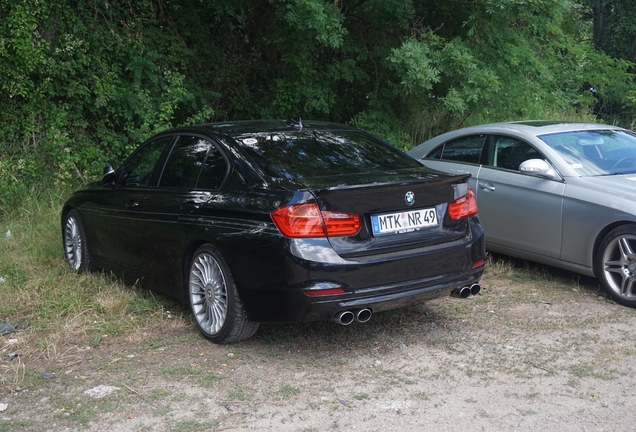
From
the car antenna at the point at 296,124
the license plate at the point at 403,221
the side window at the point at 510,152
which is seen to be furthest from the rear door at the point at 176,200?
the side window at the point at 510,152

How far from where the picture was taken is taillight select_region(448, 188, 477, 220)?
5.32 metres

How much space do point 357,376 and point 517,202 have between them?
3.09 metres

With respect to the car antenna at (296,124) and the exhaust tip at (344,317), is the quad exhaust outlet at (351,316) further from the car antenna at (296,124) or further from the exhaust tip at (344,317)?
the car antenna at (296,124)

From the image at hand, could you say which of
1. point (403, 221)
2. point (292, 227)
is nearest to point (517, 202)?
point (403, 221)

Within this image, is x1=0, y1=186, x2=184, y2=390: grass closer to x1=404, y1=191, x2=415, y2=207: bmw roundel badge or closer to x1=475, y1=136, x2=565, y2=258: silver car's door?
x1=404, y1=191, x2=415, y2=207: bmw roundel badge

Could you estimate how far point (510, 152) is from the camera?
750cm

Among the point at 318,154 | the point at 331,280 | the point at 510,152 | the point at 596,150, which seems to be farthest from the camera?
the point at 510,152

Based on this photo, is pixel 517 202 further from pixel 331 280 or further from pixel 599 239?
pixel 331 280

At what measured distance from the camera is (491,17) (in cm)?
1097

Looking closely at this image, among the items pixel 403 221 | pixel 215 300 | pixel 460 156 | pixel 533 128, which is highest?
pixel 533 128

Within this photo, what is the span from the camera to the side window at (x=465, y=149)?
25.8 feet

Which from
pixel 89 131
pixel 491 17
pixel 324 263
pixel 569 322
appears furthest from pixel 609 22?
pixel 324 263

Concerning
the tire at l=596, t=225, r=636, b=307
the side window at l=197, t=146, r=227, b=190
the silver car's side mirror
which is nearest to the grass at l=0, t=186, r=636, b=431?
the tire at l=596, t=225, r=636, b=307

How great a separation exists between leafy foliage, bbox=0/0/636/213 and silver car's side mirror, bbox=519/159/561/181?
3.36 metres
